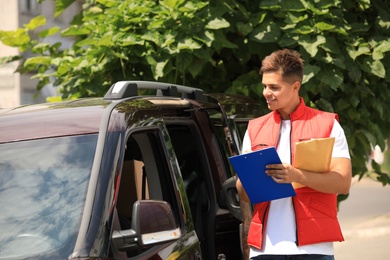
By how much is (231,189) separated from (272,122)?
93 cm

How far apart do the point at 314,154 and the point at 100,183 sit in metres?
1.18

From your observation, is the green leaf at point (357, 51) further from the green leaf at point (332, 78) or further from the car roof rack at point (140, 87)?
the car roof rack at point (140, 87)

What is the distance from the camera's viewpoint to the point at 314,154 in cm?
536

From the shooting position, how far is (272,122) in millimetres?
5625

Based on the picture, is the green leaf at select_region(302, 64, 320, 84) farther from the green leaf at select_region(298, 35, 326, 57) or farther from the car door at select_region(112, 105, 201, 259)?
the car door at select_region(112, 105, 201, 259)

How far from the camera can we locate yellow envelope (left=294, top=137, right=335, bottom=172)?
5.32 metres

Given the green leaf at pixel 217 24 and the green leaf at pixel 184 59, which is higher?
the green leaf at pixel 217 24

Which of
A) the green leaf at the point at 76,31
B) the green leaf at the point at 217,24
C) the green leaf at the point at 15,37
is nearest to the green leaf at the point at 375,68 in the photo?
the green leaf at the point at 217,24

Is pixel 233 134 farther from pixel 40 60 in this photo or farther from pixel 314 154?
pixel 40 60

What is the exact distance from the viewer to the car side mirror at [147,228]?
4617mm

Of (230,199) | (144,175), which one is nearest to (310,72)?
(230,199)

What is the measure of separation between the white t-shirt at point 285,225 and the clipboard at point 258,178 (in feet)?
0.36

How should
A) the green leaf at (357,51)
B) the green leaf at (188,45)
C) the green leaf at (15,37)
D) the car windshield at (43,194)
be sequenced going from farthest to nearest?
the green leaf at (15,37)
the green leaf at (357,51)
the green leaf at (188,45)
the car windshield at (43,194)

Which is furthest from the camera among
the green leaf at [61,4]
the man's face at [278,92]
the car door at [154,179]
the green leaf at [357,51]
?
the green leaf at [61,4]
